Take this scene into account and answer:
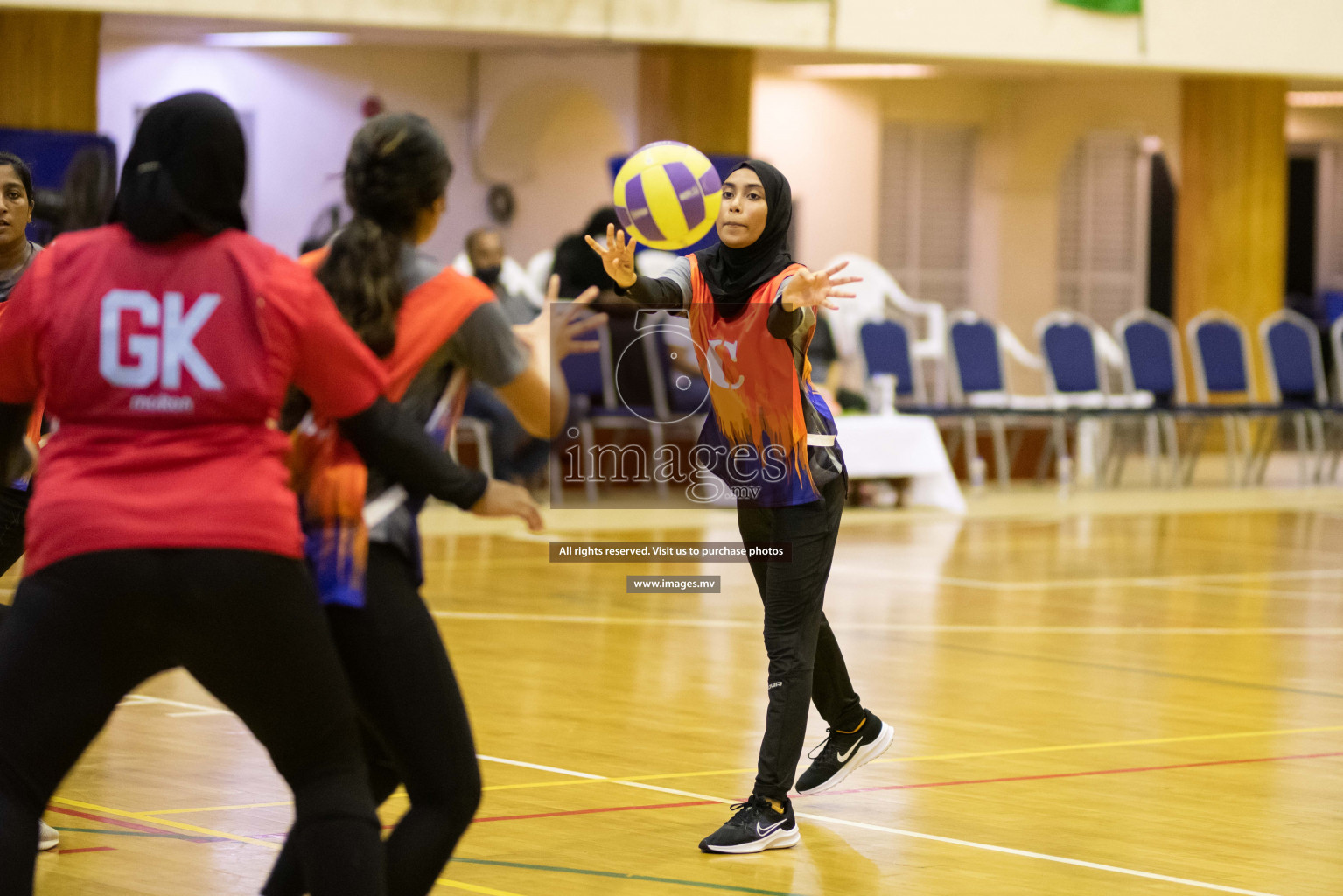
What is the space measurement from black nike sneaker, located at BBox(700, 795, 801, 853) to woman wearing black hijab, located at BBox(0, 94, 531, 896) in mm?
1664

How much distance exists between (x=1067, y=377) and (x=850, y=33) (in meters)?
3.37

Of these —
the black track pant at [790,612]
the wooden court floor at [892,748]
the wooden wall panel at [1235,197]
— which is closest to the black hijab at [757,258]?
the black track pant at [790,612]

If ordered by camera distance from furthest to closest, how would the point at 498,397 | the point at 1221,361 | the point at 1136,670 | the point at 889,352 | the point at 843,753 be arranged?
the point at 1221,361 < the point at 889,352 < the point at 1136,670 < the point at 843,753 < the point at 498,397

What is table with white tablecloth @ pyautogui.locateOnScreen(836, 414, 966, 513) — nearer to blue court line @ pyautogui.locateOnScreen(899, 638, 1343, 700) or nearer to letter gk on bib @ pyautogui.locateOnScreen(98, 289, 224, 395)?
blue court line @ pyautogui.locateOnScreen(899, 638, 1343, 700)

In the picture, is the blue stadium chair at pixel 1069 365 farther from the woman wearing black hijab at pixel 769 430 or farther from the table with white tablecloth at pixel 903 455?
the woman wearing black hijab at pixel 769 430

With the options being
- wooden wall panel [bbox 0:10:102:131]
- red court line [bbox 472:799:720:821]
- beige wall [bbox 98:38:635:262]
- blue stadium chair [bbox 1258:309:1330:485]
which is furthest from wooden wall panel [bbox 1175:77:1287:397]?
red court line [bbox 472:799:720:821]

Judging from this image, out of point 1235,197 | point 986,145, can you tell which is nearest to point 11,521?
point 1235,197

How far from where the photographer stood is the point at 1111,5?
656 inches

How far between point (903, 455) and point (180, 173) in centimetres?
1093

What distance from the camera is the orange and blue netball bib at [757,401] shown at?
4613 mm

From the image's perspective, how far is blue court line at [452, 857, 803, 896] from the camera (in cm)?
417

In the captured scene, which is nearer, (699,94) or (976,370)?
(976,370)

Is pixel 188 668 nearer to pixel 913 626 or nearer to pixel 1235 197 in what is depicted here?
pixel 913 626

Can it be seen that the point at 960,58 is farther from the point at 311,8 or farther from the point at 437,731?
the point at 437,731
